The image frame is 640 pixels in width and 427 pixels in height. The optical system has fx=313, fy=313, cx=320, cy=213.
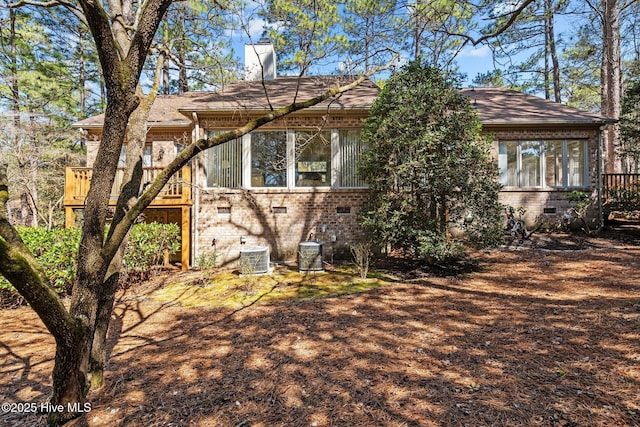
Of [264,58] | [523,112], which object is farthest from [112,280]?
[523,112]

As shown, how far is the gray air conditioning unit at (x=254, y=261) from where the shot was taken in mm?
7410

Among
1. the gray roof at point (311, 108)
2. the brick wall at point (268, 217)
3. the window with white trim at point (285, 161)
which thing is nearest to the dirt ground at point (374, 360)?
the brick wall at point (268, 217)

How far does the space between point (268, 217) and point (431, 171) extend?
456cm

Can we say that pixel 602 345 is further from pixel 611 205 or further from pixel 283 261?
pixel 611 205

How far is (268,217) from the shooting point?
29.1 ft

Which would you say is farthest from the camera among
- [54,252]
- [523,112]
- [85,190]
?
[523,112]

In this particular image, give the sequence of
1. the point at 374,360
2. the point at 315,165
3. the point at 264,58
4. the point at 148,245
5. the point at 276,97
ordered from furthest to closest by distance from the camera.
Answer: the point at 264,58
the point at 276,97
the point at 315,165
the point at 148,245
the point at 374,360

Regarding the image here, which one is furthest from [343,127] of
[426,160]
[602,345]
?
[602,345]

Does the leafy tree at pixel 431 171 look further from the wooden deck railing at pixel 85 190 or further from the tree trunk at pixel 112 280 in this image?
the wooden deck railing at pixel 85 190

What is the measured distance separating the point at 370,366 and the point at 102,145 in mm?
3115

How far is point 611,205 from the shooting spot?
10.5 meters

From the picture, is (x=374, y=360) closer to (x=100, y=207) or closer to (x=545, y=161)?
(x=100, y=207)

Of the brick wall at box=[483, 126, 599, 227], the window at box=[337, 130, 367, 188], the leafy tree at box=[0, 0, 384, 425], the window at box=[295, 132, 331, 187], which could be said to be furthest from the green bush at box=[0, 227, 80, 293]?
the brick wall at box=[483, 126, 599, 227]

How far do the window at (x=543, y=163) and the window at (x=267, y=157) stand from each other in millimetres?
7397
